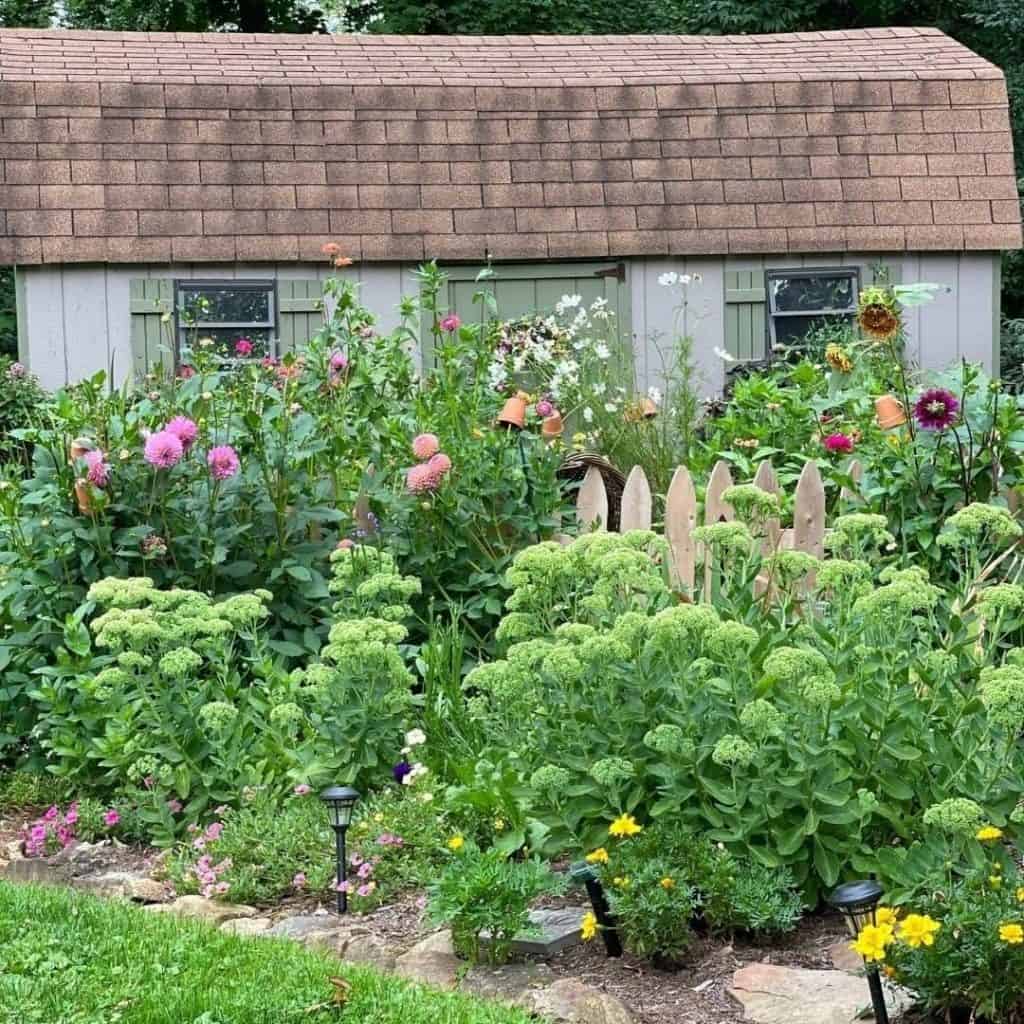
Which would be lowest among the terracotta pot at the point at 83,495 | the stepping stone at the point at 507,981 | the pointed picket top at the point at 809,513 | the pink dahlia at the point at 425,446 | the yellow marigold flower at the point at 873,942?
the stepping stone at the point at 507,981

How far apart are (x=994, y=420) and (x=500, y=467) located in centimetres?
194

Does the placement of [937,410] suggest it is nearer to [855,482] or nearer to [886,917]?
[855,482]

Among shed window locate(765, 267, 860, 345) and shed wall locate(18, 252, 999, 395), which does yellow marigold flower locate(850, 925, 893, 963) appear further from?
shed window locate(765, 267, 860, 345)

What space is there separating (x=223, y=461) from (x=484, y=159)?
761 cm

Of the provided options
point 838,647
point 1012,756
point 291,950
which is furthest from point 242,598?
point 1012,756

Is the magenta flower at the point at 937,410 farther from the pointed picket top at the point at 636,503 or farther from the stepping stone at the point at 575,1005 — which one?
the stepping stone at the point at 575,1005

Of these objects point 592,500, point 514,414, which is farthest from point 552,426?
point 592,500

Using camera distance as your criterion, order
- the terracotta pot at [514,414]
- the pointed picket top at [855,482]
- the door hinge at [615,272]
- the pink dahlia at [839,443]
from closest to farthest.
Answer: the pointed picket top at [855,482] < the terracotta pot at [514,414] < the pink dahlia at [839,443] < the door hinge at [615,272]

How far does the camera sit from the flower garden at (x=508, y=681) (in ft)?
12.2

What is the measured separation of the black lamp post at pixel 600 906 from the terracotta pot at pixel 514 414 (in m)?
2.90

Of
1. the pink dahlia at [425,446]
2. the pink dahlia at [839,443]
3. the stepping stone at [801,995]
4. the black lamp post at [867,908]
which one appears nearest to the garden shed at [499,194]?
the pink dahlia at [839,443]

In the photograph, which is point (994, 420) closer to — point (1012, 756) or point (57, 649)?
point (1012, 756)

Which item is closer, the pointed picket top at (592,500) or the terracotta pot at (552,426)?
the pointed picket top at (592,500)

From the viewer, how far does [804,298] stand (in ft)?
42.9
